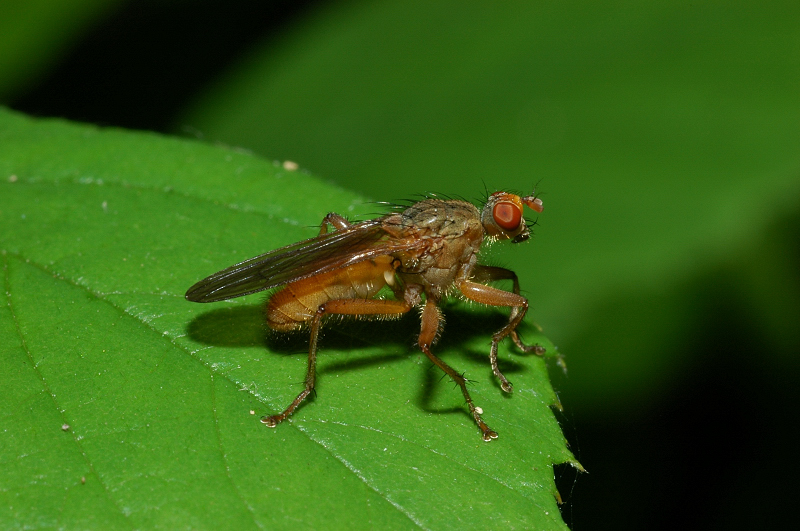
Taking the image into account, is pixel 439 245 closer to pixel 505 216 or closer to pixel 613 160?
pixel 505 216

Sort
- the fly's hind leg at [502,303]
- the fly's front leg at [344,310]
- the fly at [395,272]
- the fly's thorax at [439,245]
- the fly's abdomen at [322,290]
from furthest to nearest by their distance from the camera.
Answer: the fly's thorax at [439,245]
the fly's hind leg at [502,303]
the fly's abdomen at [322,290]
the fly at [395,272]
the fly's front leg at [344,310]

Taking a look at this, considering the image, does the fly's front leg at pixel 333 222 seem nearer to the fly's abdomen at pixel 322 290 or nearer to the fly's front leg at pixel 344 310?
the fly's abdomen at pixel 322 290

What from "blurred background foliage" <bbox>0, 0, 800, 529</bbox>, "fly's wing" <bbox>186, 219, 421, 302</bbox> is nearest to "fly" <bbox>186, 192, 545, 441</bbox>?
"fly's wing" <bbox>186, 219, 421, 302</bbox>

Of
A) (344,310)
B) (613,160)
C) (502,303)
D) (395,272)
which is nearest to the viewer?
(344,310)

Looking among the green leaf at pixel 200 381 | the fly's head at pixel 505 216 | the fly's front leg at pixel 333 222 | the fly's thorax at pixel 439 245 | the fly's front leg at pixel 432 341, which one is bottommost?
the green leaf at pixel 200 381

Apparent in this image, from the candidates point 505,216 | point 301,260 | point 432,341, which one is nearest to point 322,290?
point 301,260

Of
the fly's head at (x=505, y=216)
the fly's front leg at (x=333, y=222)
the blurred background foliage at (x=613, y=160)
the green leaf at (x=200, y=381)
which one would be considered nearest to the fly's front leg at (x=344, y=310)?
the green leaf at (x=200, y=381)
